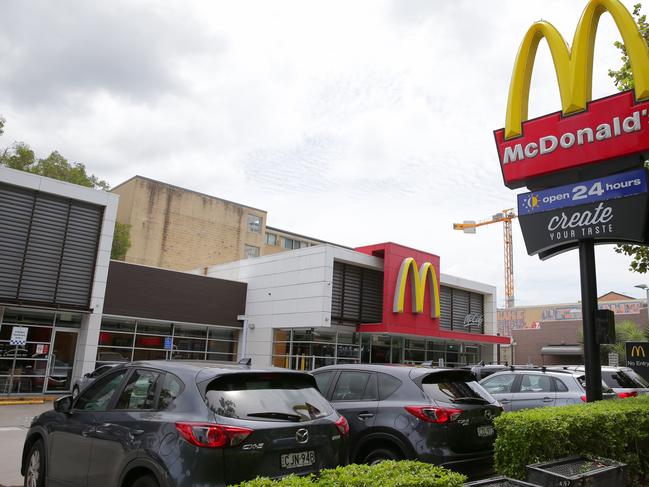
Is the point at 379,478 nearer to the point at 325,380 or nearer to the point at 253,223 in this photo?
the point at 325,380

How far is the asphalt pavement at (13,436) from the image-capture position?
7289 mm

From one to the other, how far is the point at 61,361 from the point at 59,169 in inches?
658

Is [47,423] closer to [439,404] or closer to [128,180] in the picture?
[439,404]

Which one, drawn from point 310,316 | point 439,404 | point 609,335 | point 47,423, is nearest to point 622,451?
point 439,404

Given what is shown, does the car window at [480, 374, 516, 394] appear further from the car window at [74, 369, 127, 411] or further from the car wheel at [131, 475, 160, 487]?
the car wheel at [131, 475, 160, 487]

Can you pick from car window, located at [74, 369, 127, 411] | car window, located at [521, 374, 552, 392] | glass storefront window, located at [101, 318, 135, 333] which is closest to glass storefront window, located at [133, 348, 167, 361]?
glass storefront window, located at [101, 318, 135, 333]

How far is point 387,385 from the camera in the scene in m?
6.84

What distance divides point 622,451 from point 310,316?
17.5 m

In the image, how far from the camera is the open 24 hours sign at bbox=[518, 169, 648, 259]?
26.3 feet

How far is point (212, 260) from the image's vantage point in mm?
42688

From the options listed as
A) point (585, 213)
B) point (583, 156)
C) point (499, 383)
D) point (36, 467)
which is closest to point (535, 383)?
point (499, 383)

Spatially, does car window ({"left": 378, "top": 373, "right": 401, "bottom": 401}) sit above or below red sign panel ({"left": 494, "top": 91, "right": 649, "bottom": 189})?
below

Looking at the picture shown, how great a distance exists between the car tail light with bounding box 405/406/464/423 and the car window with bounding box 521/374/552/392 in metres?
4.77

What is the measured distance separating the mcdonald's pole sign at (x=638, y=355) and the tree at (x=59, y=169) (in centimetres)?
2546
